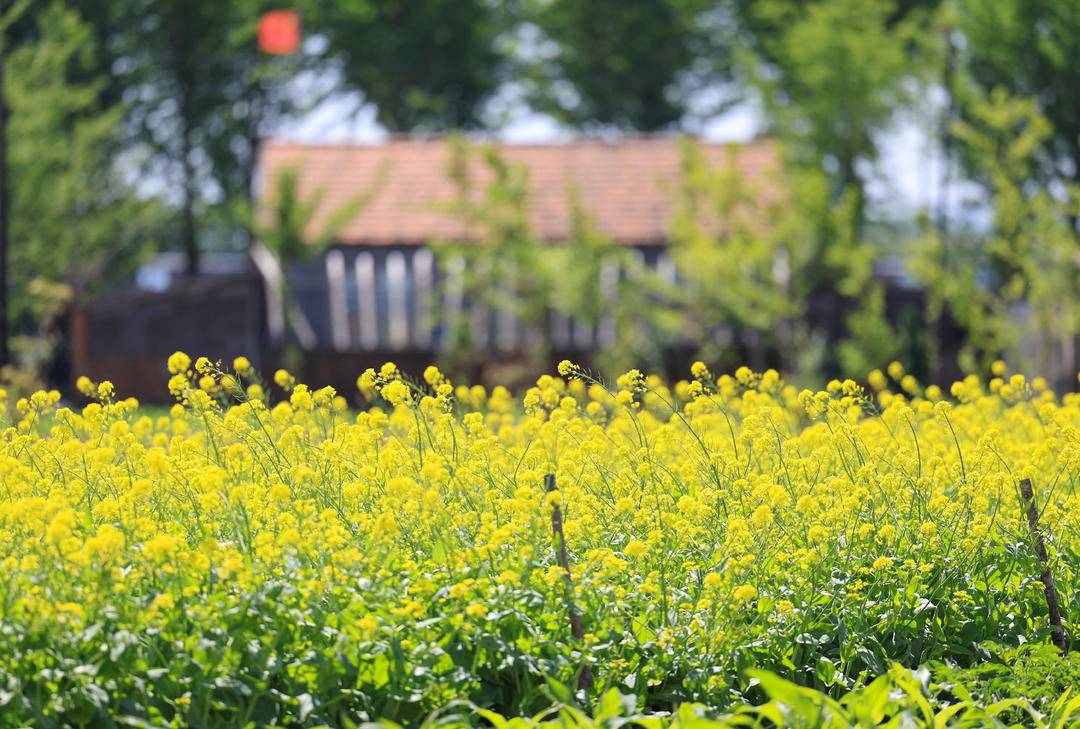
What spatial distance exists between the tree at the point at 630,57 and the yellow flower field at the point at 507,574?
23883mm

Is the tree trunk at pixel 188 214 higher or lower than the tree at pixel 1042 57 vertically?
lower

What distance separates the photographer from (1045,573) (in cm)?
541

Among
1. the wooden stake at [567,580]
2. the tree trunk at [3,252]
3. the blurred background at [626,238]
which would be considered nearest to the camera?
the wooden stake at [567,580]

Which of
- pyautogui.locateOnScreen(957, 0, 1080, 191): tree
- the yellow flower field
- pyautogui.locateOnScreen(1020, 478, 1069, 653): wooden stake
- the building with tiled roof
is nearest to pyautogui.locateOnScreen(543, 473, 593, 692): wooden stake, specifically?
the yellow flower field

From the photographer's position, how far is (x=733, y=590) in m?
5.02

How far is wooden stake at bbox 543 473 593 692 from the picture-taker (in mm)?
4750

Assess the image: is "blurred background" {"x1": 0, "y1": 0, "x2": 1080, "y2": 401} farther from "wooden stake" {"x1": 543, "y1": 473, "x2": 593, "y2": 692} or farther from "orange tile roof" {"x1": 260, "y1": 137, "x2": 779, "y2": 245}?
"wooden stake" {"x1": 543, "y1": 473, "x2": 593, "y2": 692}

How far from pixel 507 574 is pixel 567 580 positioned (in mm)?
278

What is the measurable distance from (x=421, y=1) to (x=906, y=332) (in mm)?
15312

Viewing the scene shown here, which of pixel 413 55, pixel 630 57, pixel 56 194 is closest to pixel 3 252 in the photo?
pixel 56 194

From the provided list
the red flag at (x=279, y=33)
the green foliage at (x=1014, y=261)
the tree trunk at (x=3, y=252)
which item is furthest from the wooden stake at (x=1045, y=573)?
the red flag at (x=279, y=33)

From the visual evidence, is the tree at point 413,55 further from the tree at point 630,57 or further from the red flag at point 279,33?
the red flag at point 279,33

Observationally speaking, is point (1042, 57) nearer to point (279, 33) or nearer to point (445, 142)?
point (445, 142)

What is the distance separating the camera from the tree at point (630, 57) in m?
29.9
